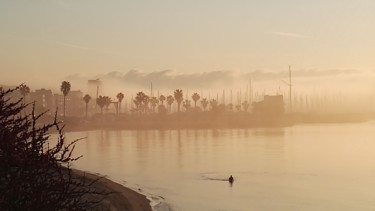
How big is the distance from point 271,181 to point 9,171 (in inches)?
2496

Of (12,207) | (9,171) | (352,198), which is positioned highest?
(9,171)

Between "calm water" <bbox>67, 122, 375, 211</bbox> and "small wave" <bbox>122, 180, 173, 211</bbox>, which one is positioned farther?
"calm water" <bbox>67, 122, 375, 211</bbox>

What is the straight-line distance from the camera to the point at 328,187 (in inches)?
2514

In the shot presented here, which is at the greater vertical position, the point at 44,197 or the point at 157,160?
the point at 44,197

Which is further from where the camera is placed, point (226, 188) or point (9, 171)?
point (226, 188)

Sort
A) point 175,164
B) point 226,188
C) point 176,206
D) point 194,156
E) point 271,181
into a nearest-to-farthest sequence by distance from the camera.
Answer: point 176,206 < point 226,188 < point 271,181 < point 175,164 < point 194,156

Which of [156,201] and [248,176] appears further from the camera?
[248,176]

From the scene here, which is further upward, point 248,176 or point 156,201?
point 156,201

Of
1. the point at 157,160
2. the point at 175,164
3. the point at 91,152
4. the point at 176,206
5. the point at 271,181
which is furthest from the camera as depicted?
the point at 91,152

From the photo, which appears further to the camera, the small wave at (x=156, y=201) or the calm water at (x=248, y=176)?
the calm water at (x=248, y=176)

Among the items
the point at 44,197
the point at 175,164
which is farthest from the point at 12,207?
the point at 175,164

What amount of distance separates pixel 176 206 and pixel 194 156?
5595cm

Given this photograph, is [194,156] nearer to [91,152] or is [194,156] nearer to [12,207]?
[91,152]

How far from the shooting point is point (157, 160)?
9594cm
